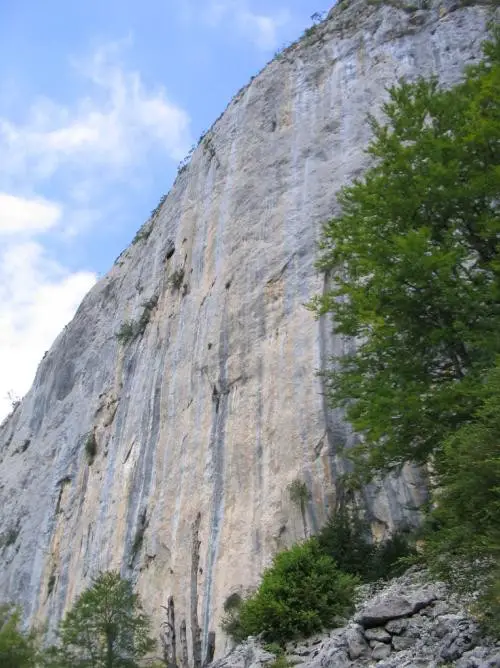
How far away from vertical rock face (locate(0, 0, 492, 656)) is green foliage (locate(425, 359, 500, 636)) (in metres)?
6.71

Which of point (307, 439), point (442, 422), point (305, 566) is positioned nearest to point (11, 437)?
point (307, 439)

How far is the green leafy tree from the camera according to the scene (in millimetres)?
16688

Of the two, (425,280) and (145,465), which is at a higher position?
(145,465)

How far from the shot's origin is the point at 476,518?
301 inches

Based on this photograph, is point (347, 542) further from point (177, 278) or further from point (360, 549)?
point (177, 278)

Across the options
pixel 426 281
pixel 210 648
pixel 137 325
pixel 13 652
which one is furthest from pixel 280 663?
pixel 137 325

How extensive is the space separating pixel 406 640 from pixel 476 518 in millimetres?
2075

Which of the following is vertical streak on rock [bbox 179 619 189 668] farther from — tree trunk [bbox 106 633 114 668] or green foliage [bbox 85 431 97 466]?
green foliage [bbox 85 431 97 466]

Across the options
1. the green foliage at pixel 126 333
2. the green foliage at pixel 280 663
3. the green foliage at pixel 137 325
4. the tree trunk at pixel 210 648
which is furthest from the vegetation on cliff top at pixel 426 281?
the green foliage at pixel 126 333

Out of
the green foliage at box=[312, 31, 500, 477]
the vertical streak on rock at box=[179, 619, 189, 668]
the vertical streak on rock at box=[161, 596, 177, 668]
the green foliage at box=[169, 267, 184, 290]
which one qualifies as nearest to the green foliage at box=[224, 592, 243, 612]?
the vertical streak on rock at box=[179, 619, 189, 668]

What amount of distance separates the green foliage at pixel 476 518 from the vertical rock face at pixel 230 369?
264 inches

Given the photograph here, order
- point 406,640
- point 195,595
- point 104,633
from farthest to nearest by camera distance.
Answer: point 195,595
point 104,633
point 406,640

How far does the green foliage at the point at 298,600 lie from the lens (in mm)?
11359

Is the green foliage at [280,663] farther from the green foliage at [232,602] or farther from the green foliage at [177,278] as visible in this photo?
the green foliage at [177,278]
